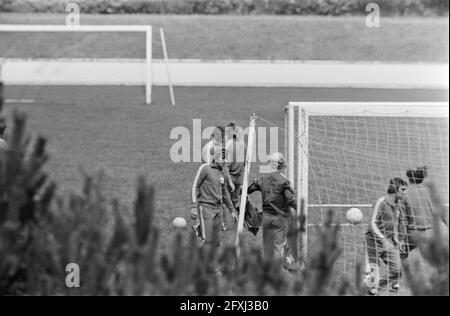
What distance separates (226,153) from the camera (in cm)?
1104

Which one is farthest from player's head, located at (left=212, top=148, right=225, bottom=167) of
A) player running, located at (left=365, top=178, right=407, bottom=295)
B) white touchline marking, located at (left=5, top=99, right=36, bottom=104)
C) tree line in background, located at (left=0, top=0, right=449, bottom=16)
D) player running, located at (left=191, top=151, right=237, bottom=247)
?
tree line in background, located at (left=0, top=0, right=449, bottom=16)

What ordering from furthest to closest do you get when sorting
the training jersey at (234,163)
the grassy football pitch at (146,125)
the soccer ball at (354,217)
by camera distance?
1. the grassy football pitch at (146,125)
2. the training jersey at (234,163)
3. the soccer ball at (354,217)

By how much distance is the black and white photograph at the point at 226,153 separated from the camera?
13.1 ft

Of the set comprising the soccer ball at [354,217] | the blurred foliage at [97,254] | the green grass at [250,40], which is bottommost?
the blurred foliage at [97,254]

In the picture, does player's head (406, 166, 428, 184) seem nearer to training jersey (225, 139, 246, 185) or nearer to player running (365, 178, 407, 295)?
player running (365, 178, 407, 295)

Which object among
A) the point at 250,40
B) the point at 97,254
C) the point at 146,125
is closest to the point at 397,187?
the point at 97,254

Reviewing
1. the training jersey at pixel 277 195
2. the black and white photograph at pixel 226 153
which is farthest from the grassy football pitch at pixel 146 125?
the training jersey at pixel 277 195

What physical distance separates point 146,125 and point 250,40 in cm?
1662

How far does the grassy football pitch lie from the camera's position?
1409 centimetres

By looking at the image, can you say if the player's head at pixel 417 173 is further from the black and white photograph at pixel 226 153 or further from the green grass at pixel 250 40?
the green grass at pixel 250 40

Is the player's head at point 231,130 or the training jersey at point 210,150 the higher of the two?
the player's head at point 231,130

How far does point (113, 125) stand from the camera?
2236cm

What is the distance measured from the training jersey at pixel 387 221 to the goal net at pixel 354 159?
0.36 meters

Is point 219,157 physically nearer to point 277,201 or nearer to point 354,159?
point 277,201
